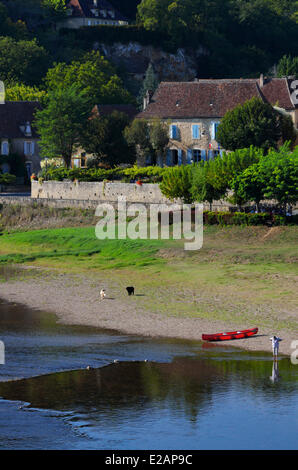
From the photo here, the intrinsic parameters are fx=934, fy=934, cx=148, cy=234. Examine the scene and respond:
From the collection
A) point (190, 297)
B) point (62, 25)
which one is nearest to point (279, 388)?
point (190, 297)

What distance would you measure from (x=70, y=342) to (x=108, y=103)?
71129 mm

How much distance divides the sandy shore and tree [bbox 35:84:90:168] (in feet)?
114

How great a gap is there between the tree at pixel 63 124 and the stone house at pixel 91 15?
54003 millimetres

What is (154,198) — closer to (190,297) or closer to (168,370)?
(190,297)

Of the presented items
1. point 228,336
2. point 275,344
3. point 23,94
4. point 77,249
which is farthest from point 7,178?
point 275,344

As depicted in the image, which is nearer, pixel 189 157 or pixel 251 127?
pixel 251 127

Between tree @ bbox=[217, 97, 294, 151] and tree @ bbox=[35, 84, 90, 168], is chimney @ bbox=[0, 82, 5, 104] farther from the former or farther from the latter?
tree @ bbox=[217, 97, 294, 151]

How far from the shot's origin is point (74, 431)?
98.1 feet

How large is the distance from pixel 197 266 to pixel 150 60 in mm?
89649

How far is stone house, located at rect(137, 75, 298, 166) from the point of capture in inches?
3578

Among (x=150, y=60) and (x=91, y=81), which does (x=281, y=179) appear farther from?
(x=150, y=60)

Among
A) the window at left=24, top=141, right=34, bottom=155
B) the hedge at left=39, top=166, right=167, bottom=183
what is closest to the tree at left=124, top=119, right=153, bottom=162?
the hedge at left=39, top=166, right=167, bottom=183

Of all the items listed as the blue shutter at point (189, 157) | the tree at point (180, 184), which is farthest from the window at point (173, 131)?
the tree at point (180, 184)

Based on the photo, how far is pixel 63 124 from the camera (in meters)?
92.5
